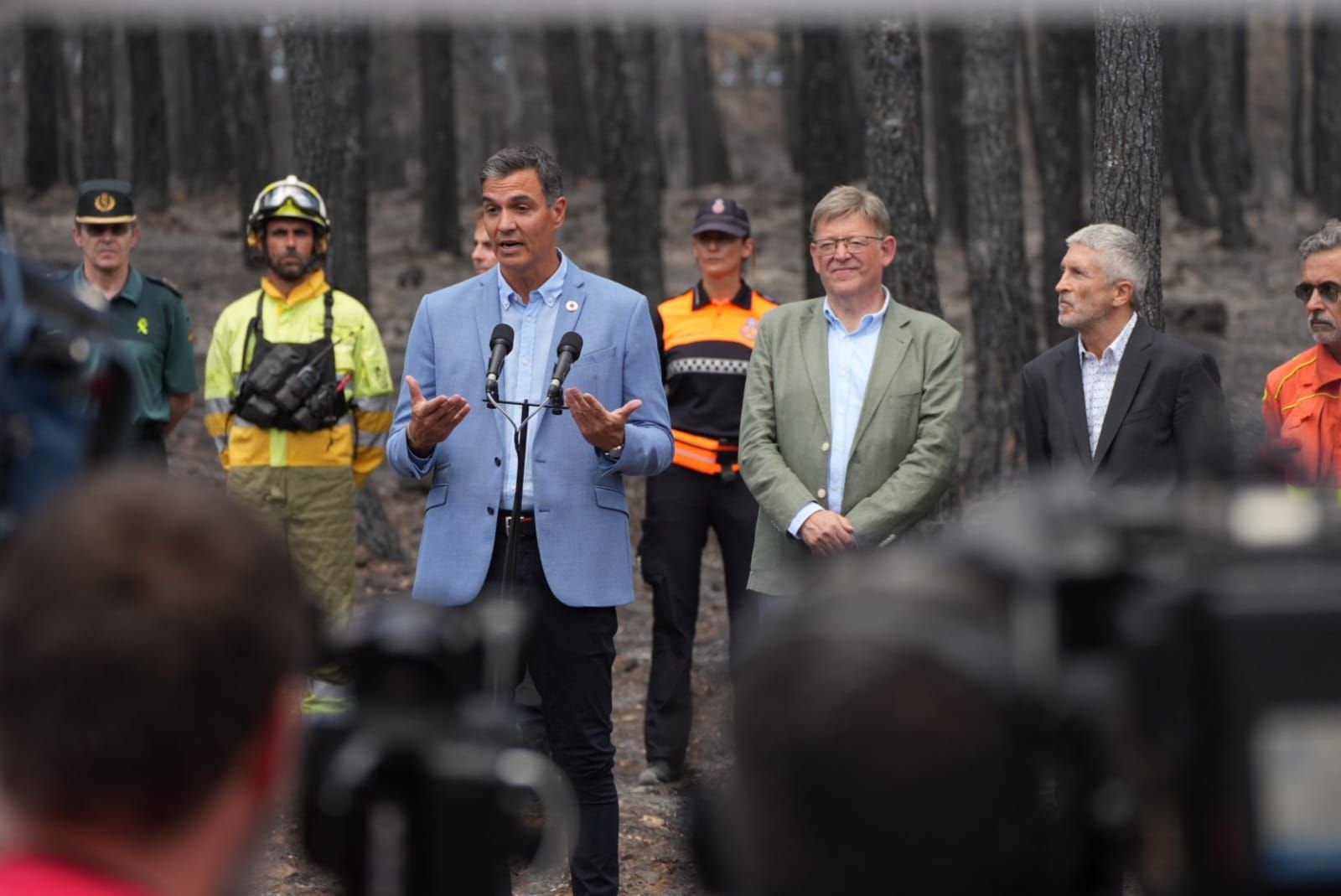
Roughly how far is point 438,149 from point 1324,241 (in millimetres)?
18254

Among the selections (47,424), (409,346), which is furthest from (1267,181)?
(47,424)

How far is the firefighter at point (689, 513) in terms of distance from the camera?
7.57 meters

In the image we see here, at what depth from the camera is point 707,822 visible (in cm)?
167

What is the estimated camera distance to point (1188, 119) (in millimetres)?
27047

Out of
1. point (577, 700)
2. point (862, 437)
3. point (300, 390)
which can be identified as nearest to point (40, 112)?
point (300, 390)

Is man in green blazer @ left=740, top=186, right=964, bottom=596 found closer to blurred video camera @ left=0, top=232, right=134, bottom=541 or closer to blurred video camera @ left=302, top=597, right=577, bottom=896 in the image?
blurred video camera @ left=0, top=232, right=134, bottom=541

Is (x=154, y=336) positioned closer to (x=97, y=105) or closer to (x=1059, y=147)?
(x=1059, y=147)

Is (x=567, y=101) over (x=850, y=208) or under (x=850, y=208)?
over

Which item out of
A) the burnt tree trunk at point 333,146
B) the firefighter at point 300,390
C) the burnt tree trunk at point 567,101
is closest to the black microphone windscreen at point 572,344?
the firefighter at point 300,390

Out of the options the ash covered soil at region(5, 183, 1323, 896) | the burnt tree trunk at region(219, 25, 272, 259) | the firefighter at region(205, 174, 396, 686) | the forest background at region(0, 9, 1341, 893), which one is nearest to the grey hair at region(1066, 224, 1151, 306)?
the ash covered soil at region(5, 183, 1323, 896)

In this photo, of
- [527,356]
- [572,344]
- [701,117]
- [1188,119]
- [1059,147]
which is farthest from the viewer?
[701,117]

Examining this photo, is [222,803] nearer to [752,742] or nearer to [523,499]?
[752,742]

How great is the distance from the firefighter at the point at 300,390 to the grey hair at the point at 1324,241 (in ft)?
12.5

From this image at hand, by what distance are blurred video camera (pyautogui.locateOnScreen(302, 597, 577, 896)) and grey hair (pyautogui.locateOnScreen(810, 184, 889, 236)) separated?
179 inches
